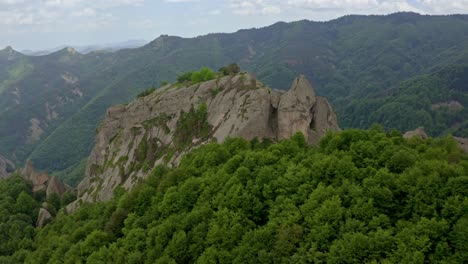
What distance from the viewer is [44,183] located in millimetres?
101312

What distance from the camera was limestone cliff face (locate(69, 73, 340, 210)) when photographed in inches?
2616

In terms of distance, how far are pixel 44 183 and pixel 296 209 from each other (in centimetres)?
8434

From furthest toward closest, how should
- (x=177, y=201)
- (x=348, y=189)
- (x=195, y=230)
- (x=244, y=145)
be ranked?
(x=244, y=145) < (x=177, y=201) < (x=195, y=230) < (x=348, y=189)

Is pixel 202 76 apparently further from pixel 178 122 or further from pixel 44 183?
pixel 44 183

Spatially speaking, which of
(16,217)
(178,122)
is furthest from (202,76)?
(16,217)

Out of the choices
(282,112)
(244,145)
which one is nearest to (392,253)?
(244,145)

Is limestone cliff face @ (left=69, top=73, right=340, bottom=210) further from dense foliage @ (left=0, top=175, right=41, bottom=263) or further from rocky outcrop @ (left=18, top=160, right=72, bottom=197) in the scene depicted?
dense foliage @ (left=0, top=175, right=41, bottom=263)

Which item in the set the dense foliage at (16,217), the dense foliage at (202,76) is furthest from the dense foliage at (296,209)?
the dense foliage at (202,76)

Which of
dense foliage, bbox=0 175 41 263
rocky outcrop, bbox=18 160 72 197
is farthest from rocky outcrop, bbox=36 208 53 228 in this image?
rocky outcrop, bbox=18 160 72 197

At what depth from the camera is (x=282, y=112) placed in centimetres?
6650

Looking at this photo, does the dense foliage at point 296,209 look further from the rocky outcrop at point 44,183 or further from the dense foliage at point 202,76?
the rocky outcrop at point 44,183

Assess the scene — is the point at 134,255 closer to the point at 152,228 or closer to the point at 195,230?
the point at 152,228

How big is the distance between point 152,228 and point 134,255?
4.08 meters

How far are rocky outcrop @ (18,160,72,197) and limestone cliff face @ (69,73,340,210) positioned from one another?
9707 millimetres
